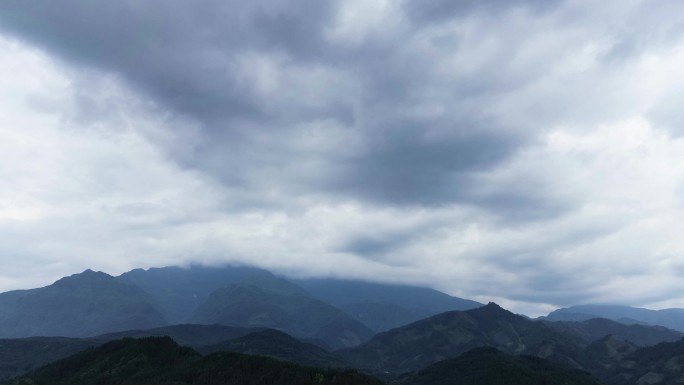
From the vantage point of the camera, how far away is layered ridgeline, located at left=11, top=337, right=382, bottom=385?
14450cm

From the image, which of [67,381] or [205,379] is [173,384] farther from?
[67,381]

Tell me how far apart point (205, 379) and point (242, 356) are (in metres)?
20.0

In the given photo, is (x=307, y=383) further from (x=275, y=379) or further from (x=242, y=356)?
(x=242, y=356)

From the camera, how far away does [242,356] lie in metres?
174

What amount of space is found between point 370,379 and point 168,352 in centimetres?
8851

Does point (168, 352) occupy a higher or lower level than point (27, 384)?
higher

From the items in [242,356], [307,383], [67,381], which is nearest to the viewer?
[307,383]

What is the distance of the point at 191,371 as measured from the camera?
538 ft

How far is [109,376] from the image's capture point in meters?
181

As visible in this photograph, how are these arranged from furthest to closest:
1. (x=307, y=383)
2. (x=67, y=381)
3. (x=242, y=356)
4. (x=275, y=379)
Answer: (x=67, y=381)
(x=242, y=356)
(x=275, y=379)
(x=307, y=383)

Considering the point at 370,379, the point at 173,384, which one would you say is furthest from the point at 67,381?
the point at 370,379

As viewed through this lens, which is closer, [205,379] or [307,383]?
[307,383]

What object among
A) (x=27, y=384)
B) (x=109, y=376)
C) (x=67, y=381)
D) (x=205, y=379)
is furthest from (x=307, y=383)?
(x=27, y=384)

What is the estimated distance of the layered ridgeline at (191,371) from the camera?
144500 mm
